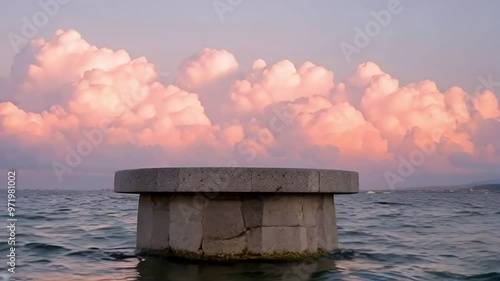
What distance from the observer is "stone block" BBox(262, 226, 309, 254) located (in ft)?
26.3

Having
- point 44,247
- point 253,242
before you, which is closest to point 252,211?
point 253,242

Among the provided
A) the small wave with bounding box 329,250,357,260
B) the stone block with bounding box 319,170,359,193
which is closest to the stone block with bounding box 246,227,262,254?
the stone block with bounding box 319,170,359,193

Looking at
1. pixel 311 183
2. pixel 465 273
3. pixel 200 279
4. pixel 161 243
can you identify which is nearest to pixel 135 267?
pixel 161 243

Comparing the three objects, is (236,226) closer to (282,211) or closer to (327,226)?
(282,211)

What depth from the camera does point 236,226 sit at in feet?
A: 26.1

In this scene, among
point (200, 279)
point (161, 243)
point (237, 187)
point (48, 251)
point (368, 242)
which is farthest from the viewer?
point (368, 242)

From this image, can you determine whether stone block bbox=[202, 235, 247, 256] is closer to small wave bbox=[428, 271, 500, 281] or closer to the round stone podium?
the round stone podium

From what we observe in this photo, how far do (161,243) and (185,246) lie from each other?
481 millimetres

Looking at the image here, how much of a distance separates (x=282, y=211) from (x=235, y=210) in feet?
2.10

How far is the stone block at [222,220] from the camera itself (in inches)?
313

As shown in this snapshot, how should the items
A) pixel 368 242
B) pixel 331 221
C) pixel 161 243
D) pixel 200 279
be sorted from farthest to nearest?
pixel 368 242, pixel 331 221, pixel 161 243, pixel 200 279

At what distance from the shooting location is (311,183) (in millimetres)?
8078

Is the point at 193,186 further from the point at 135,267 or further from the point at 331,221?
the point at 331,221

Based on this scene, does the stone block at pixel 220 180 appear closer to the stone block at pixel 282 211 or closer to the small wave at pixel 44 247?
the stone block at pixel 282 211
